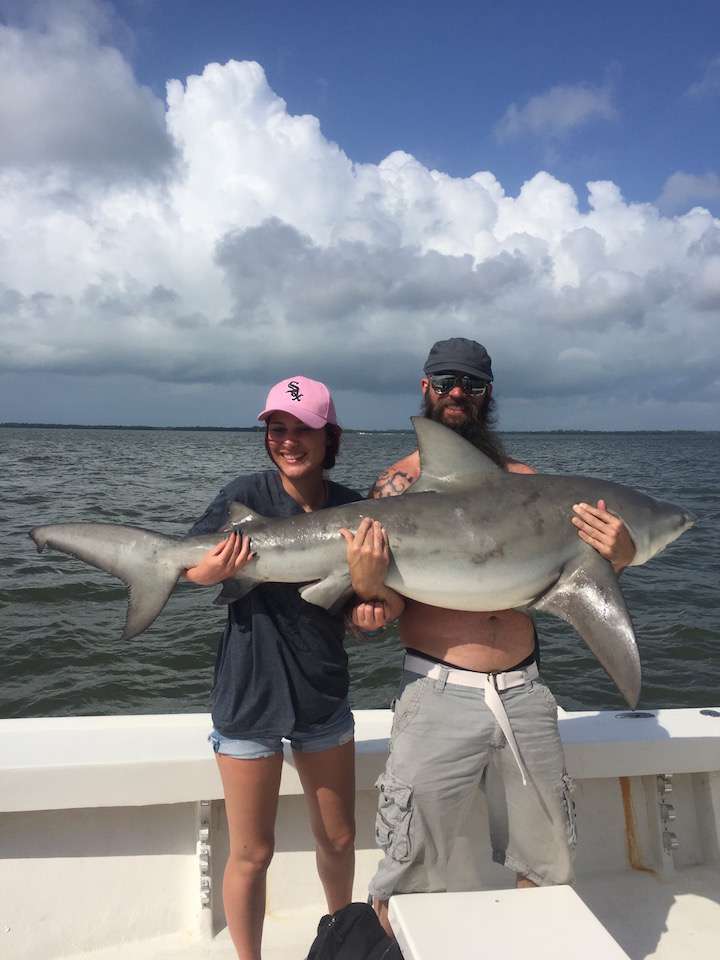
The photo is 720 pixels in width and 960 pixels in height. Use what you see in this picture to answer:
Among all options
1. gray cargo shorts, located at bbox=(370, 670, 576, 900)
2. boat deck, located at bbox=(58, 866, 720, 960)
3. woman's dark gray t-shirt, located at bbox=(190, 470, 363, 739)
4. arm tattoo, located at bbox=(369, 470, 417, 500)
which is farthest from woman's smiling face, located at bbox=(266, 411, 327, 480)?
boat deck, located at bbox=(58, 866, 720, 960)

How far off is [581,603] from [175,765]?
81.3 inches

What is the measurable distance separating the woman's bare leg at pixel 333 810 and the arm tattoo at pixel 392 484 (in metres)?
1.15

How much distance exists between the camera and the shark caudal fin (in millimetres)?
3025

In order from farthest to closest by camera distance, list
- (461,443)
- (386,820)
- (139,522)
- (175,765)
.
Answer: (139,522)
(175,765)
(461,443)
(386,820)

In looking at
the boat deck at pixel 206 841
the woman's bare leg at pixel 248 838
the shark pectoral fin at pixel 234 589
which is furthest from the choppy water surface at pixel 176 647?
the shark pectoral fin at pixel 234 589

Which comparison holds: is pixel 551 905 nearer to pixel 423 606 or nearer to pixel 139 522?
pixel 423 606

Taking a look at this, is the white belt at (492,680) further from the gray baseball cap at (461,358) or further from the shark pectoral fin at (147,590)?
the gray baseball cap at (461,358)

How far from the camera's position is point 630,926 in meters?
3.67

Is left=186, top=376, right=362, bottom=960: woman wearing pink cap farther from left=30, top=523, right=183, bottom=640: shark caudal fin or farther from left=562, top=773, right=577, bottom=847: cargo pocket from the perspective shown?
left=562, top=773, right=577, bottom=847: cargo pocket

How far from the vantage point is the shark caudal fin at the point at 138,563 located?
3.03 metres

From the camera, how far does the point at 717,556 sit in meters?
15.5

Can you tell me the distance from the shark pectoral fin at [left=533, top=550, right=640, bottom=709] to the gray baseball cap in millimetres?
994

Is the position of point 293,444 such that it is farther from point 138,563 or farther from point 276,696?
point 276,696

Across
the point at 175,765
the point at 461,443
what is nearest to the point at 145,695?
the point at 175,765
